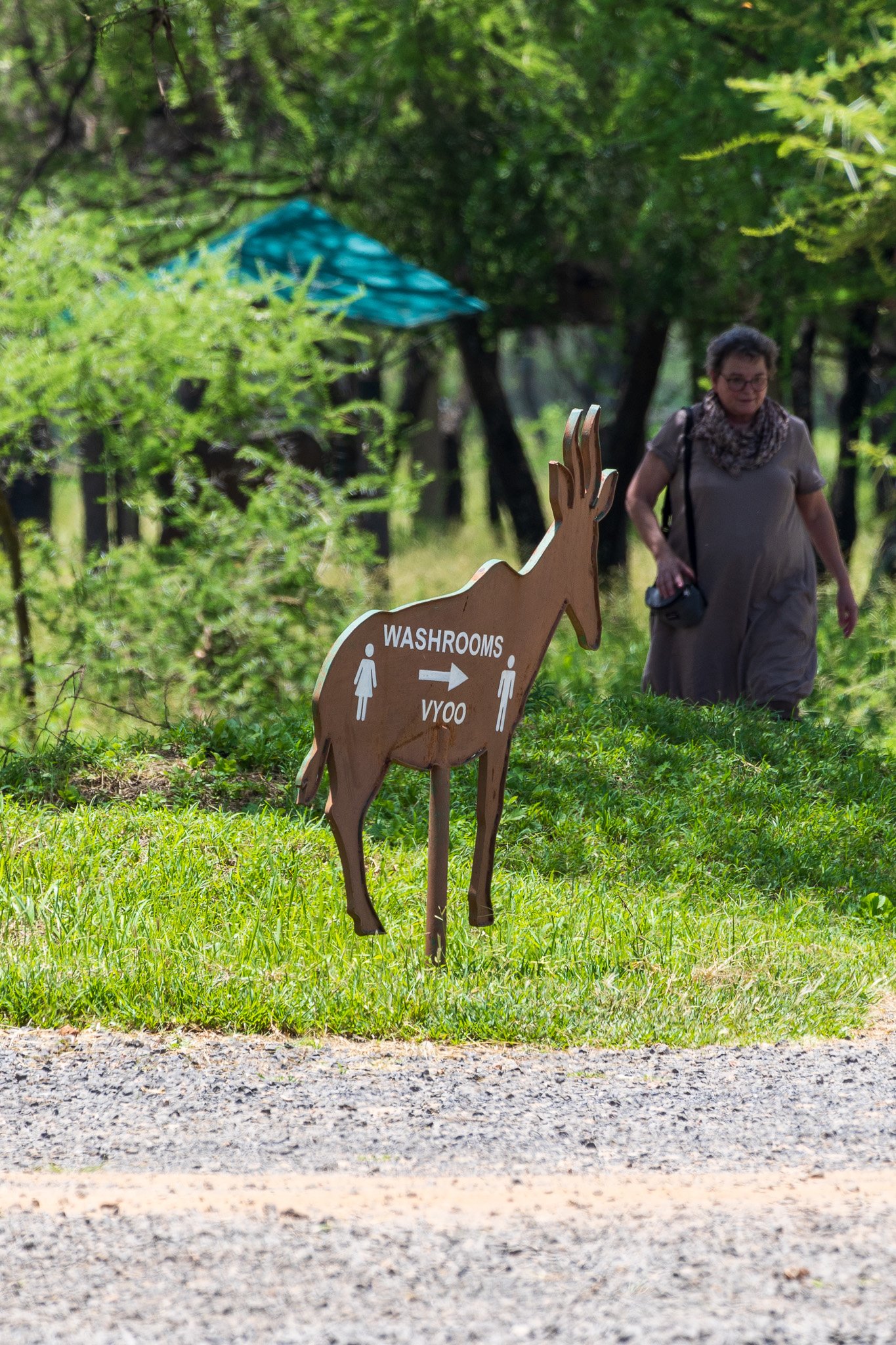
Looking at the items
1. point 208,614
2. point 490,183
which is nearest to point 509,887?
point 208,614

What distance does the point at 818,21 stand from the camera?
9664 millimetres

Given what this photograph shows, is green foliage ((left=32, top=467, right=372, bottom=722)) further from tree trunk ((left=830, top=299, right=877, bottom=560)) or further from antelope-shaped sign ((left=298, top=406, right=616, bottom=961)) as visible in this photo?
tree trunk ((left=830, top=299, right=877, bottom=560))

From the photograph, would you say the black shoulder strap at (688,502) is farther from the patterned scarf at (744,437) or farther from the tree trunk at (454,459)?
the tree trunk at (454,459)

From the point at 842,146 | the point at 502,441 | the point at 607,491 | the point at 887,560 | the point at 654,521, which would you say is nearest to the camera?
the point at 607,491

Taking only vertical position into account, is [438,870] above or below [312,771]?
below

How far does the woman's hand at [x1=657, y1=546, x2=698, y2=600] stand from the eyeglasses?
80cm

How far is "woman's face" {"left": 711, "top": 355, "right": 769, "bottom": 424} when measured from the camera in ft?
21.7

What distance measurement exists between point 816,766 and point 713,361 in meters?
1.89

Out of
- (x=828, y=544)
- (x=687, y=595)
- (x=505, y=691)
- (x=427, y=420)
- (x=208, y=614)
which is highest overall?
(x=427, y=420)

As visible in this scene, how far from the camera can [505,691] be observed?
452 cm

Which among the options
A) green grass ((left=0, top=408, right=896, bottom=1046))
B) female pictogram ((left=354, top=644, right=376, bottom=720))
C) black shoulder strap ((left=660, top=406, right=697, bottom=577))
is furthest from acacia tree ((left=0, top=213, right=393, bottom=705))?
female pictogram ((left=354, top=644, right=376, bottom=720))

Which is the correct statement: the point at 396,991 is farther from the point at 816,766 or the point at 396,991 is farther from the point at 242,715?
the point at 242,715

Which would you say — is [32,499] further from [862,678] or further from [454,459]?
[454,459]

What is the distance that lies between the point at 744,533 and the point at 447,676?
2983 mm
